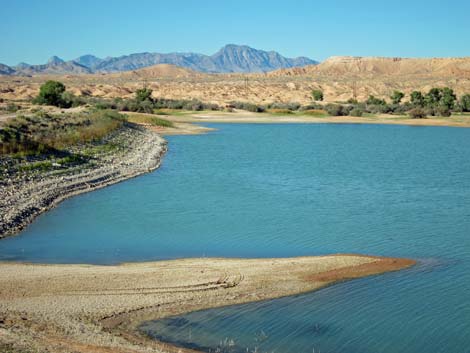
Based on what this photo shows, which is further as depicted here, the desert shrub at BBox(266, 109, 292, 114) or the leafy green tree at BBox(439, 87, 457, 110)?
the desert shrub at BBox(266, 109, 292, 114)

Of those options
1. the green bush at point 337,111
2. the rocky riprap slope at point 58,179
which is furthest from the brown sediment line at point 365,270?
the green bush at point 337,111

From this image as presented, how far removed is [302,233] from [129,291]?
698cm

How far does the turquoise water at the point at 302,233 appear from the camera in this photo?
10852mm

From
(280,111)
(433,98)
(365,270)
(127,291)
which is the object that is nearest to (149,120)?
(280,111)

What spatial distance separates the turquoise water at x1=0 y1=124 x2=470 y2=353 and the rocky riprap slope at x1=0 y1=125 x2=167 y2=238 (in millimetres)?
578

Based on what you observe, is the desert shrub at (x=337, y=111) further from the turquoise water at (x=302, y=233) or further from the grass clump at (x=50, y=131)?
the turquoise water at (x=302, y=233)

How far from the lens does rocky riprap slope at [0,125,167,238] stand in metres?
19.3

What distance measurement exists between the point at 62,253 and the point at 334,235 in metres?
7.31

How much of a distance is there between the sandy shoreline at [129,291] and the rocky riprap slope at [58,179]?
4999mm

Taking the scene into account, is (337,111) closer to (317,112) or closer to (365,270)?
(317,112)

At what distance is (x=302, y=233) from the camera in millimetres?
18078

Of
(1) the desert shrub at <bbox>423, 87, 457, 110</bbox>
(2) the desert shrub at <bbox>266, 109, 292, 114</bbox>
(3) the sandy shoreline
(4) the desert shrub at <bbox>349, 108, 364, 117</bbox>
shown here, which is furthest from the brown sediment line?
(2) the desert shrub at <bbox>266, 109, 292, 114</bbox>

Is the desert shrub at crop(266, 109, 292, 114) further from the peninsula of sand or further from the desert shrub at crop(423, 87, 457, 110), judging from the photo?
the peninsula of sand

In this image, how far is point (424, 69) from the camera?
596 ft
